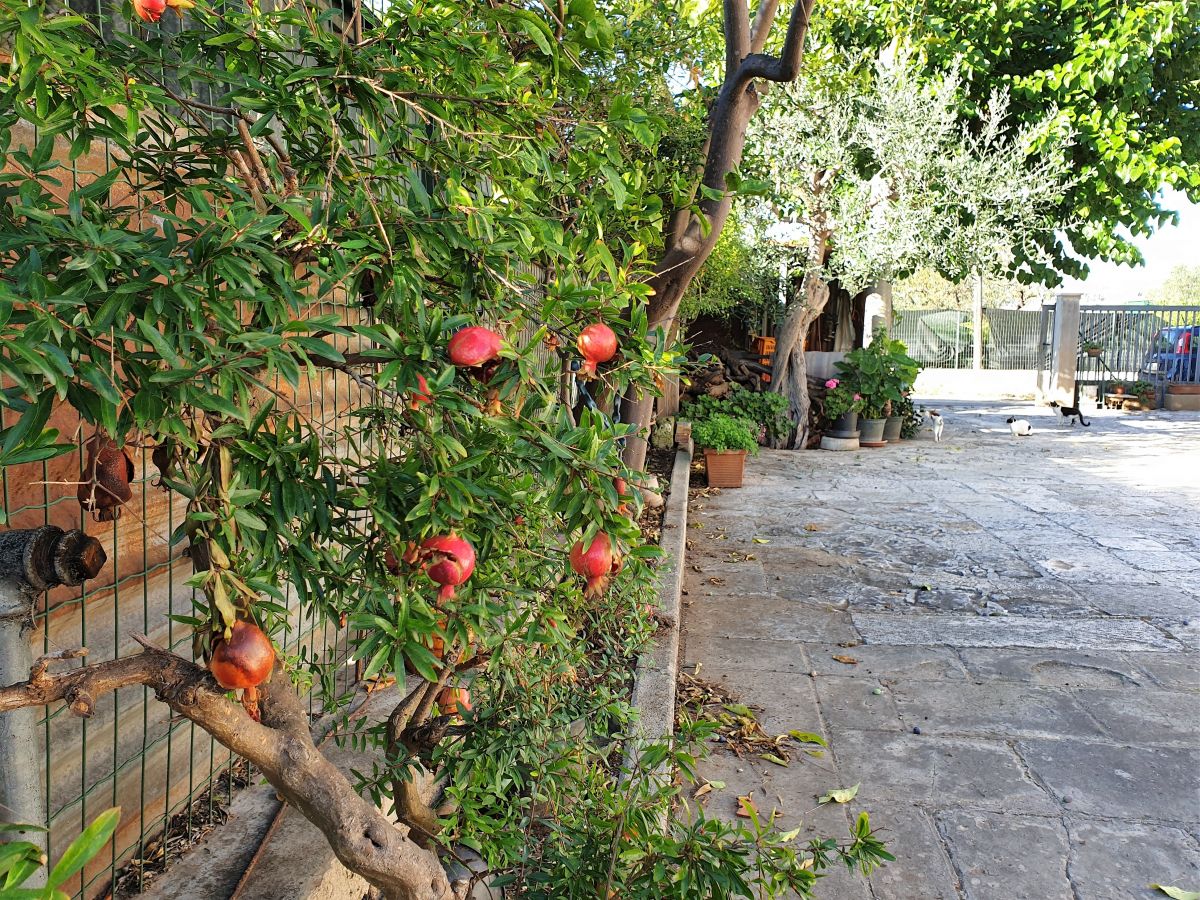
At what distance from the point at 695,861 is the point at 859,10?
14877mm

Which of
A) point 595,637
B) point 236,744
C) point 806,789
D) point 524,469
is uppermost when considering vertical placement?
point 524,469

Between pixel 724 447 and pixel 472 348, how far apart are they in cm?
825

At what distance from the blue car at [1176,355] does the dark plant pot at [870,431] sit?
9936 millimetres

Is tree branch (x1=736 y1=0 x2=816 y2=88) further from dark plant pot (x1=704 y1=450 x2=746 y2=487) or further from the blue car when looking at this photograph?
the blue car

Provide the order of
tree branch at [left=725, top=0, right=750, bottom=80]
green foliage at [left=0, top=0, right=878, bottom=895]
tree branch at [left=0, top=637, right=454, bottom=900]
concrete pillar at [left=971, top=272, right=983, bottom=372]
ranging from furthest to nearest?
concrete pillar at [left=971, top=272, right=983, bottom=372]
tree branch at [left=725, top=0, right=750, bottom=80]
tree branch at [left=0, top=637, right=454, bottom=900]
green foliage at [left=0, top=0, right=878, bottom=895]

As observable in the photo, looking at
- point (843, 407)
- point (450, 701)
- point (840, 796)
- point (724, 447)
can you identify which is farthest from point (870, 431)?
point (450, 701)

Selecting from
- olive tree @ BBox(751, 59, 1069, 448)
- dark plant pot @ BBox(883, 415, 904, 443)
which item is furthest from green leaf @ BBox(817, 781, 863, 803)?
dark plant pot @ BBox(883, 415, 904, 443)

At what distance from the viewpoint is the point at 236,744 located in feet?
4.25

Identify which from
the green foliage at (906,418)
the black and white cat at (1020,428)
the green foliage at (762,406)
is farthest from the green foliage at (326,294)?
the black and white cat at (1020,428)

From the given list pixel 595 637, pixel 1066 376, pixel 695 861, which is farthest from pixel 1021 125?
pixel 695 861

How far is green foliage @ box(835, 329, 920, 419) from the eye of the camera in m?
12.5

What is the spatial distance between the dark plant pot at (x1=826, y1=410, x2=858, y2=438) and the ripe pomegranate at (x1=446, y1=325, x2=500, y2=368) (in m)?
11.9

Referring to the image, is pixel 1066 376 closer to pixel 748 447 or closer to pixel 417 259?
pixel 748 447

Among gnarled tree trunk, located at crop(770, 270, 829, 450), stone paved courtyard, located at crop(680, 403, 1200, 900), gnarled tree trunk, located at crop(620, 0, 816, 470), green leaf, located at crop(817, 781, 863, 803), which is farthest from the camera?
gnarled tree trunk, located at crop(770, 270, 829, 450)
